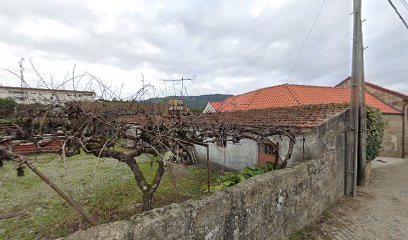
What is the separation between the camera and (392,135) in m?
15.5

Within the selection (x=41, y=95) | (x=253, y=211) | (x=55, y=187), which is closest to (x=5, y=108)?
(x=41, y=95)

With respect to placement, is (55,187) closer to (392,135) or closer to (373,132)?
(373,132)

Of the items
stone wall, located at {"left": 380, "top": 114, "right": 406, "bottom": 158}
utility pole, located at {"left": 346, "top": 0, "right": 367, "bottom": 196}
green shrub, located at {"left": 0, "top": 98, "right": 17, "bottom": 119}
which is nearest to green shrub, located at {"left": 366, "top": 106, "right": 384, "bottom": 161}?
utility pole, located at {"left": 346, "top": 0, "right": 367, "bottom": 196}

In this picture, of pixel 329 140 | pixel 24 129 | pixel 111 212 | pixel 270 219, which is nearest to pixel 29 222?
pixel 111 212

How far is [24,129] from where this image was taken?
2420 mm

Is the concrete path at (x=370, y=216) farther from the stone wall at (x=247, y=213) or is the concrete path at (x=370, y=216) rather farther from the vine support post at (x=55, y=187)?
the vine support post at (x=55, y=187)

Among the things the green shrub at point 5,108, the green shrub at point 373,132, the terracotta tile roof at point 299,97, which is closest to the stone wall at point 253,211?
the green shrub at point 5,108

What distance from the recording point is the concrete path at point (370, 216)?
16.9 feet

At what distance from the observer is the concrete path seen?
5.16 metres

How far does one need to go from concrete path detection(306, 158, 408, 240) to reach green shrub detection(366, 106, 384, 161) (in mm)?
1368

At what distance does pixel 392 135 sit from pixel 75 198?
65.1 feet

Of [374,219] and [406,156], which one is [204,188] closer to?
[374,219]

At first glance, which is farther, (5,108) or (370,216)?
(370,216)

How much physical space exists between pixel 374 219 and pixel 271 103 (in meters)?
10.2
